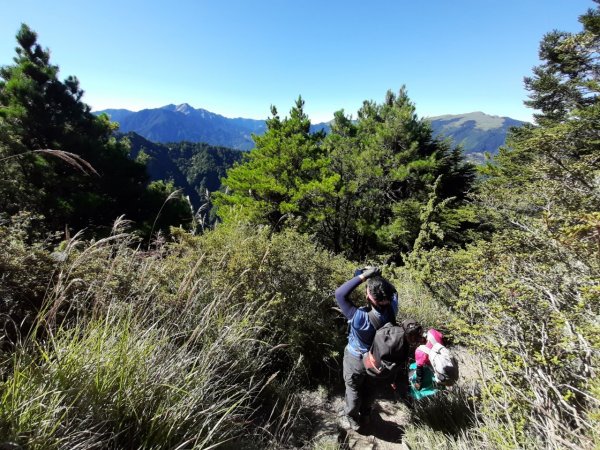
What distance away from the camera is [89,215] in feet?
45.5

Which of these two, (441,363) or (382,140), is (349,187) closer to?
(382,140)

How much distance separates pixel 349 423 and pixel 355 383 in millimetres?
462

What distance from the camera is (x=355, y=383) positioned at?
9.73ft

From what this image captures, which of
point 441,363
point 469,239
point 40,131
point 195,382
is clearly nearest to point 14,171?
point 40,131

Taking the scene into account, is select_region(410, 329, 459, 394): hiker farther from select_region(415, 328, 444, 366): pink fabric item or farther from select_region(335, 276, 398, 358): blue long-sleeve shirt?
select_region(335, 276, 398, 358): blue long-sleeve shirt

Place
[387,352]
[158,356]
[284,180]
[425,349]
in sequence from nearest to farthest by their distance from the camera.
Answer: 1. [158,356]
2. [387,352]
3. [425,349]
4. [284,180]

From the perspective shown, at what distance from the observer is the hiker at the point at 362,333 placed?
9.34 ft

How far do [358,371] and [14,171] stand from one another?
16011 millimetres

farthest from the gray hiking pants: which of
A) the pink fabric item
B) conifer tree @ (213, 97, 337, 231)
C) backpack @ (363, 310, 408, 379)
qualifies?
conifer tree @ (213, 97, 337, 231)

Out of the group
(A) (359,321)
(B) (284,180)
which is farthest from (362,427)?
(B) (284,180)

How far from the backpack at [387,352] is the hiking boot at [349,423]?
0.77 meters

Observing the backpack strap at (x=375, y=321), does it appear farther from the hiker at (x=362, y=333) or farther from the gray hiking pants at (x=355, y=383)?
the gray hiking pants at (x=355, y=383)

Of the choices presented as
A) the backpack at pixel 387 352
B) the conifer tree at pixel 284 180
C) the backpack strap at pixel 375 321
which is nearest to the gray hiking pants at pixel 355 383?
the backpack at pixel 387 352

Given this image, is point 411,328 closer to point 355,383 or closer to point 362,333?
point 362,333
